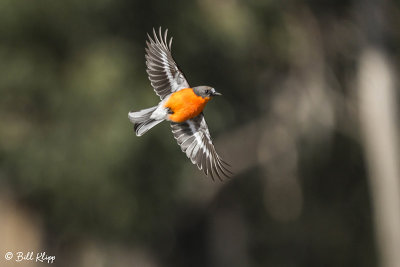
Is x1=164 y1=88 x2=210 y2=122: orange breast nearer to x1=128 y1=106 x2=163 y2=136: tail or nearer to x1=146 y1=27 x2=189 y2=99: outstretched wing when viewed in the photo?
x1=128 y1=106 x2=163 y2=136: tail

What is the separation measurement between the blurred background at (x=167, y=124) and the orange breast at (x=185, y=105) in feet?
31.2

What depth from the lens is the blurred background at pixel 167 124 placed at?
45.9 ft

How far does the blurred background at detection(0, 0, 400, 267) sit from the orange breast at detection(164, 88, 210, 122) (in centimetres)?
952

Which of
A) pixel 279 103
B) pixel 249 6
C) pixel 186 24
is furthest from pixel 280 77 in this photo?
pixel 186 24

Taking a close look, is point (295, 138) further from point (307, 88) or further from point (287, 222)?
point (287, 222)

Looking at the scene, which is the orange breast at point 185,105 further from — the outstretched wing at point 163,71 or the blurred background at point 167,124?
the blurred background at point 167,124

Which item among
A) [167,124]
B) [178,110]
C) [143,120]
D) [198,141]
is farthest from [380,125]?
[178,110]

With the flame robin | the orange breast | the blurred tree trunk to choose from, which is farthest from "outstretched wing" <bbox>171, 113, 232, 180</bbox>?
the blurred tree trunk

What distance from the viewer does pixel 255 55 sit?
16656mm

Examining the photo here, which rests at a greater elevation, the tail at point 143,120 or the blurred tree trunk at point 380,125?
the blurred tree trunk at point 380,125

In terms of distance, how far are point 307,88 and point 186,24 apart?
346 cm

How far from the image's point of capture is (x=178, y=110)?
372cm

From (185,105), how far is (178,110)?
48mm

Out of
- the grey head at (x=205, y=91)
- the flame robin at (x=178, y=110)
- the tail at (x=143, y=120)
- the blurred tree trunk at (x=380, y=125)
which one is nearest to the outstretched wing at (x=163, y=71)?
the flame robin at (x=178, y=110)
